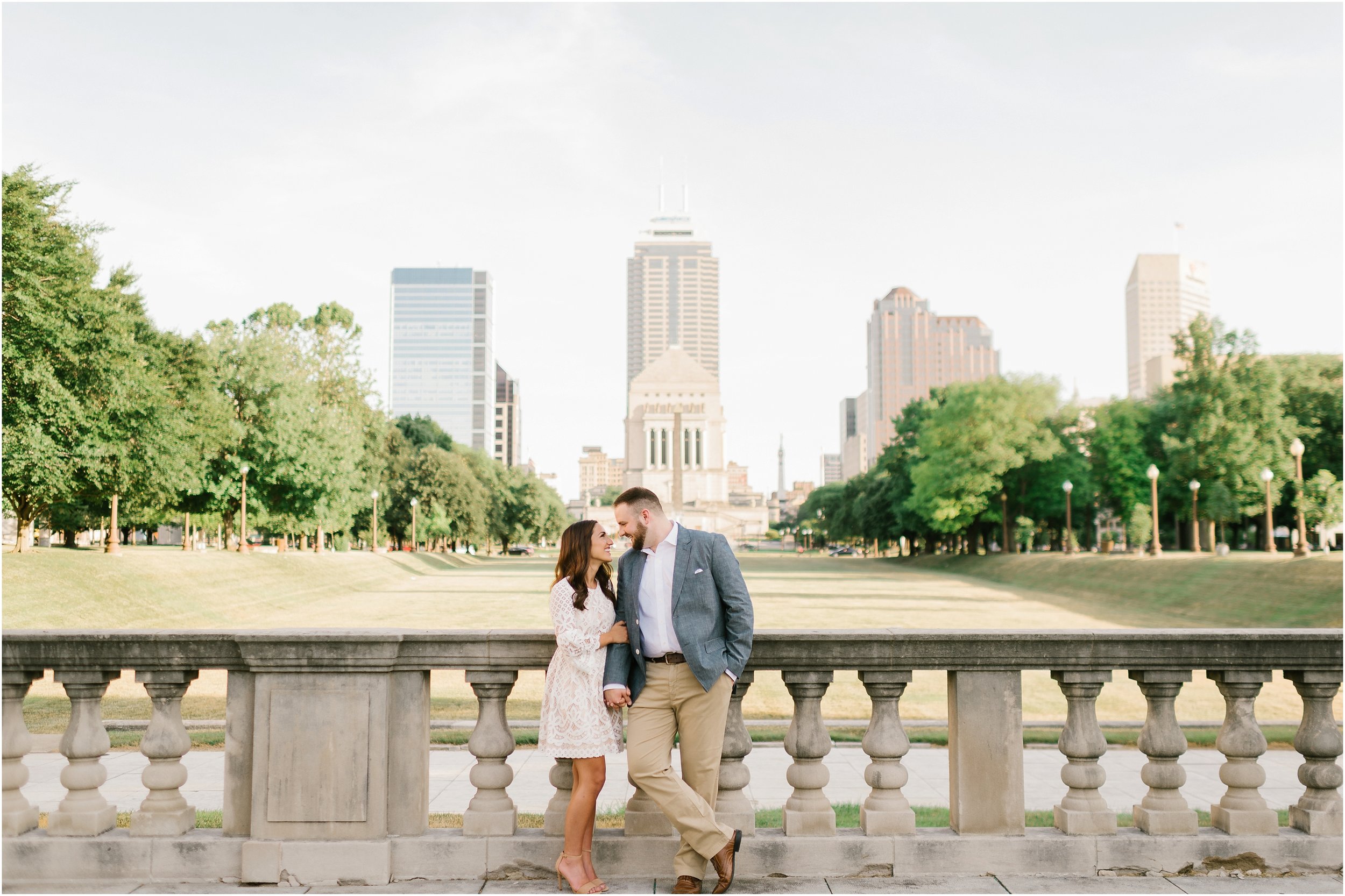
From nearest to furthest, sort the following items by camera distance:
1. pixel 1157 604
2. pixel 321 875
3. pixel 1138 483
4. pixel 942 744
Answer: pixel 321 875
pixel 942 744
pixel 1157 604
pixel 1138 483

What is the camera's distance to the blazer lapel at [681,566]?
542cm

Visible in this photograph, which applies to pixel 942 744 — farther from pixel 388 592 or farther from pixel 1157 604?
pixel 388 592

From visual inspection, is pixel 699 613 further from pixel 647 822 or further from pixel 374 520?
pixel 374 520

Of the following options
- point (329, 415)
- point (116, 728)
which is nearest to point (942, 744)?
point (116, 728)

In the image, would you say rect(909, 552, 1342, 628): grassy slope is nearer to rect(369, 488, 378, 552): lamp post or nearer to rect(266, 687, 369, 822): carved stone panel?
rect(266, 687, 369, 822): carved stone panel

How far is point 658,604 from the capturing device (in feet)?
18.0

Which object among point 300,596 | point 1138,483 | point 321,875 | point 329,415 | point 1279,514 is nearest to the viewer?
point 321,875

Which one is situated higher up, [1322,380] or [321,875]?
[1322,380]

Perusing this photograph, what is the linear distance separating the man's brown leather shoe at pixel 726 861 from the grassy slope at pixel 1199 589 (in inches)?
774

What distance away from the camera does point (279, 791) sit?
5512mm

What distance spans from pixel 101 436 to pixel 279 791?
28930 mm

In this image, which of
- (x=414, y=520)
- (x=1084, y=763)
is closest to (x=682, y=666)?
(x=1084, y=763)

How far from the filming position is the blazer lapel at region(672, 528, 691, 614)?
5.42 meters

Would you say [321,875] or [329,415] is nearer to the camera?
[321,875]
